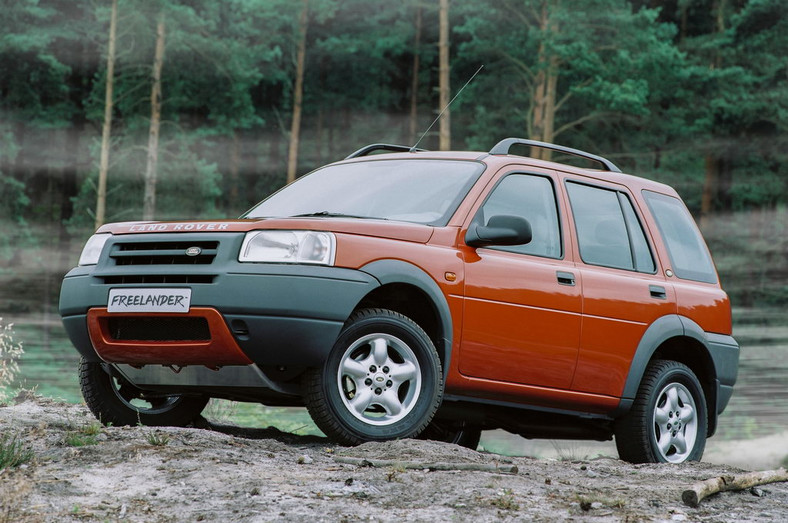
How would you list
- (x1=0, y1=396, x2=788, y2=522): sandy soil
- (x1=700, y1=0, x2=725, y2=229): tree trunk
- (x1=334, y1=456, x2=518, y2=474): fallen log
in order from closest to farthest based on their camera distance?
(x1=0, y1=396, x2=788, y2=522): sandy soil, (x1=334, y1=456, x2=518, y2=474): fallen log, (x1=700, y1=0, x2=725, y2=229): tree trunk

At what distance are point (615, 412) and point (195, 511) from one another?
3.83 m

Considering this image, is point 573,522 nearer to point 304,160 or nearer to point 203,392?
point 203,392

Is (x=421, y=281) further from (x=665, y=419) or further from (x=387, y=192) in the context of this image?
(x=665, y=419)

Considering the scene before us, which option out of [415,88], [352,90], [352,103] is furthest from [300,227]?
[352,103]

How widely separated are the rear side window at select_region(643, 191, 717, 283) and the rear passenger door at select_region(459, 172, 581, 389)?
1.31 m

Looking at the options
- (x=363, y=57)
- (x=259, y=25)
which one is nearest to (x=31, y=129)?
(x=259, y=25)

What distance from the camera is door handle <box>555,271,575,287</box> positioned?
6953 millimetres

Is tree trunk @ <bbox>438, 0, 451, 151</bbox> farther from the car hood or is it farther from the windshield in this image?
the car hood

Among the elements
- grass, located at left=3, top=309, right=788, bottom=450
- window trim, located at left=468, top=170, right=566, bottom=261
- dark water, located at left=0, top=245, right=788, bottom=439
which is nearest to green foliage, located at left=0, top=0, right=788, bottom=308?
dark water, located at left=0, top=245, right=788, bottom=439

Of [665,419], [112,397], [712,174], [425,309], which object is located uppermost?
[712,174]

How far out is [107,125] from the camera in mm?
35906

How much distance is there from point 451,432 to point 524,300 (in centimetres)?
219

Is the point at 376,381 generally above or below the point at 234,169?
below

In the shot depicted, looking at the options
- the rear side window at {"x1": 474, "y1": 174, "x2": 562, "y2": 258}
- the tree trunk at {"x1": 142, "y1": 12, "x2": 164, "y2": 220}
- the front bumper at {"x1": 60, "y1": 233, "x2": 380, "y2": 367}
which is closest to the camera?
the front bumper at {"x1": 60, "y1": 233, "x2": 380, "y2": 367}
